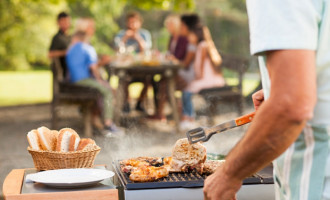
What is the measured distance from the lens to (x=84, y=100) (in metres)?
7.21

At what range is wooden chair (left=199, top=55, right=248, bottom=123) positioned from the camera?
7.41m

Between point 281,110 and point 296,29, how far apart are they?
181mm

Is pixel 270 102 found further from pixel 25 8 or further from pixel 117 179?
pixel 25 8

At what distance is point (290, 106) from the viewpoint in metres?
1.20

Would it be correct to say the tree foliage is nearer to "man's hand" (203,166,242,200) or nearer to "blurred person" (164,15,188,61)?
"blurred person" (164,15,188,61)

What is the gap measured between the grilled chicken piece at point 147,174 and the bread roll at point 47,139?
414 mm

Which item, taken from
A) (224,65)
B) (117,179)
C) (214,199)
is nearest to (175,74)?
(224,65)

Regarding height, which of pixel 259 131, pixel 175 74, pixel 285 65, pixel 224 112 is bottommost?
pixel 224 112

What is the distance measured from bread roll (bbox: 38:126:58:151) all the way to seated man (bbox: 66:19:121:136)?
4.84 metres

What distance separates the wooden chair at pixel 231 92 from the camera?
7.41 meters

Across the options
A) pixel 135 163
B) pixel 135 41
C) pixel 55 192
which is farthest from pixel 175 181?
pixel 135 41

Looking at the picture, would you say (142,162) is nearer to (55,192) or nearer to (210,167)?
(210,167)

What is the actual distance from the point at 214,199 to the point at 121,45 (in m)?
7.67

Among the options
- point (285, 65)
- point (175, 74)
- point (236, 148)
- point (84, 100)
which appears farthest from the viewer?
point (175, 74)
